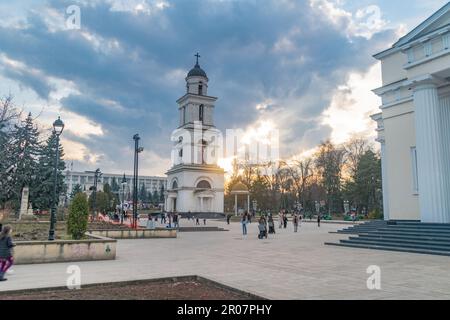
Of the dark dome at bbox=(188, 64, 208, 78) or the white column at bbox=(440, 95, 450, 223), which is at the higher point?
the dark dome at bbox=(188, 64, 208, 78)

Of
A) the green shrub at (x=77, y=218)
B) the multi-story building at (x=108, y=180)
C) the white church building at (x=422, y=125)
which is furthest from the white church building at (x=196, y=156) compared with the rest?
the multi-story building at (x=108, y=180)

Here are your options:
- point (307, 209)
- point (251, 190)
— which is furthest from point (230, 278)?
point (307, 209)

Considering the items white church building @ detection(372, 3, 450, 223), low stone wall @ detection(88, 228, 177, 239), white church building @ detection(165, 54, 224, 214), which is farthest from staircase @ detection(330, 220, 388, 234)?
white church building @ detection(165, 54, 224, 214)

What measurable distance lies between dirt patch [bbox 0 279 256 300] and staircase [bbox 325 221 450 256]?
10515mm

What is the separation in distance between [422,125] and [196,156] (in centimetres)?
5461

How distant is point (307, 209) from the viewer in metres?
85.8

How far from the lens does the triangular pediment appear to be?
16.9 meters

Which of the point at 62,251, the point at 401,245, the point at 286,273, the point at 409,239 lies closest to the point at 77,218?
the point at 62,251

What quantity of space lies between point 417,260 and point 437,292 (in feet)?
18.3

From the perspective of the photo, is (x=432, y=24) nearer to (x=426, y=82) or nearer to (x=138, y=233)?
(x=426, y=82)

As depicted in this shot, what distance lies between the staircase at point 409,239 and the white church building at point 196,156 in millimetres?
49521

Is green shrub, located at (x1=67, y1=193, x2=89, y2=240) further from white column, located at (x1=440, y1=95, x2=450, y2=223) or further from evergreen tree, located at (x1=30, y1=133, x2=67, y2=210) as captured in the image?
evergreen tree, located at (x1=30, y1=133, x2=67, y2=210)

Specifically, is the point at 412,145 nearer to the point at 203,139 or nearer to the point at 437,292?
the point at 437,292

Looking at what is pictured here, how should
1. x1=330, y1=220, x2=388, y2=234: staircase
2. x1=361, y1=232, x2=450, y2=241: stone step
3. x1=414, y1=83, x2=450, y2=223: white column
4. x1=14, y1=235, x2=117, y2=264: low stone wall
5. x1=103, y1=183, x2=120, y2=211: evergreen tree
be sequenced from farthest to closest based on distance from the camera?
x1=103, y1=183, x2=120, y2=211: evergreen tree < x1=330, y1=220, x2=388, y2=234: staircase < x1=414, y1=83, x2=450, y2=223: white column < x1=361, y1=232, x2=450, y2=241: stone step < x1=14, y1=235, x2=117, y2=264: low stone wall
